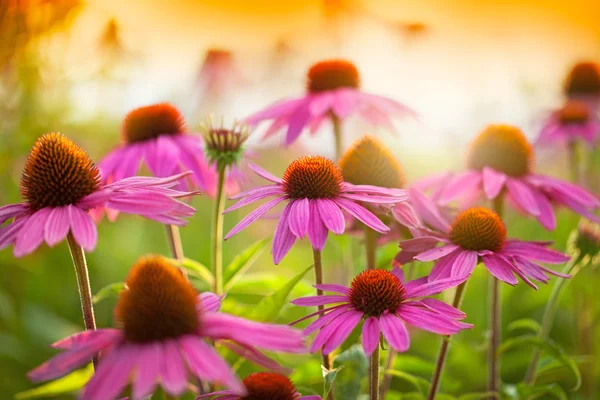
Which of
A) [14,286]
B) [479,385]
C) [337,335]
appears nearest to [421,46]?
[479,385]

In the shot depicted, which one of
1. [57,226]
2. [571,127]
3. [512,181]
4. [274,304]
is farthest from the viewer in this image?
[571,127]

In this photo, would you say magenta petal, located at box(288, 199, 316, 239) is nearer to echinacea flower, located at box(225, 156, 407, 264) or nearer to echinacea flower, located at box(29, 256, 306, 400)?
echinacea flower, located at box(225, 156, 407, 264)

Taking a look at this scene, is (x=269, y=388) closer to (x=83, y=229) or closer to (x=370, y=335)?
(x=370, y=335)

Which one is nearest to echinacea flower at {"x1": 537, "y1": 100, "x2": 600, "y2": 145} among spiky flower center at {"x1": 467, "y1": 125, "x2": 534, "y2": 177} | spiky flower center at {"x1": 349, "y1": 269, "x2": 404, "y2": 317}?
spiky flower center at {"x1": 467, "y1": 125, "x2": 534, "y2": 177}

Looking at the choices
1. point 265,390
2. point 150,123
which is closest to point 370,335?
point 265,390

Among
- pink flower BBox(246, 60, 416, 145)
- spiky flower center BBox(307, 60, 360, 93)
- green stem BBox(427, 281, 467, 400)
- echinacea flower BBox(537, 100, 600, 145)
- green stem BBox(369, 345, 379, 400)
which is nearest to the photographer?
green stem BBox(369, 345, 379, 400)

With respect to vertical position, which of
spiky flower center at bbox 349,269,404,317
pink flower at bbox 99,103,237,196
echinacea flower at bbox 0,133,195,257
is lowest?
spiky flower center at bbox 349,269,404,317

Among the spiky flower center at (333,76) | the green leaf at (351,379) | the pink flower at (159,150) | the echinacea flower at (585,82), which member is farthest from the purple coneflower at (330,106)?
the echinacea flower at (585,82)
